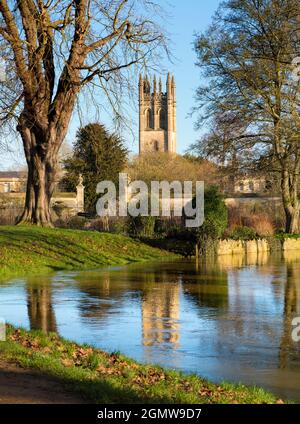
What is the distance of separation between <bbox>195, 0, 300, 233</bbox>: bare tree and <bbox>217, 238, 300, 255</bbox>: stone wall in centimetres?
351

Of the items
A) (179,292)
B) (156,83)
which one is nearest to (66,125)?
(179,292)

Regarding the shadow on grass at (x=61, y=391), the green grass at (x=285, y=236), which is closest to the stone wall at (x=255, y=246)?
the green grass at (x=285, y=236)

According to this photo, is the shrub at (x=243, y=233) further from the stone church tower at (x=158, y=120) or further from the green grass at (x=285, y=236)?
the stone church tower at (x=158, y=120)

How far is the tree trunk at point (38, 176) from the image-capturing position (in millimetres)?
26297

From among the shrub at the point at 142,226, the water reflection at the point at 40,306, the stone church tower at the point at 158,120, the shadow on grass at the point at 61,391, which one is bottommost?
the water reflection at the point at 40,306

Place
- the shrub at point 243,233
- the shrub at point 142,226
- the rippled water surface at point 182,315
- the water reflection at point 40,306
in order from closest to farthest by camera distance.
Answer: the rippled water surface at point 182,315 < the water reflection at point 40,306 < the shrub at point 142,226 < the shrub at point 243,233

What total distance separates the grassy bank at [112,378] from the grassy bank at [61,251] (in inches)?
414

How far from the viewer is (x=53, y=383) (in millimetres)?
7320

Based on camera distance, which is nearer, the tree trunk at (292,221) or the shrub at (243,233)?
the shrub at (243,233)

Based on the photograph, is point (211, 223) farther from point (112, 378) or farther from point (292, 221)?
point (112, 378)

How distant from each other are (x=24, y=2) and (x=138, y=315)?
13940 mm

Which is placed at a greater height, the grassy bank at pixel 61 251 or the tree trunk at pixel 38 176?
the tree trunk at pixel 38 176

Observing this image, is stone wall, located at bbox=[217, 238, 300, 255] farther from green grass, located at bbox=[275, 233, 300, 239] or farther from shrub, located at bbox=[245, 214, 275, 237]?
shrub, located at bbox=[245, 214, 275, 237]

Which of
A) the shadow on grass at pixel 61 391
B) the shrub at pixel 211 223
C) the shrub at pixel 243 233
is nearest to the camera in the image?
the shadow on grass at pixel 61 391
